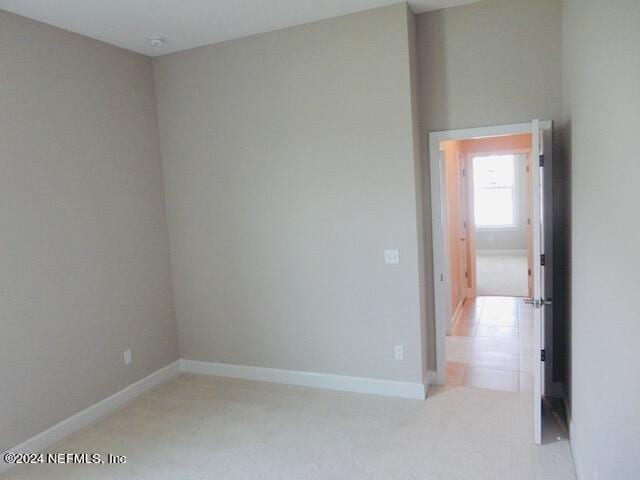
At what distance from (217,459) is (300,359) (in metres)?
1.24

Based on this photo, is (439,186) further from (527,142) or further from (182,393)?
(527,142)

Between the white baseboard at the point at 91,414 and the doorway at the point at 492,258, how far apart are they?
2.48 meters

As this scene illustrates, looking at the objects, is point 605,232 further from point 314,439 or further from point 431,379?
point 431,379

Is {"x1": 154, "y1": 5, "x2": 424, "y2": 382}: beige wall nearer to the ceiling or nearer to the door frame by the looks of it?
the ceiling

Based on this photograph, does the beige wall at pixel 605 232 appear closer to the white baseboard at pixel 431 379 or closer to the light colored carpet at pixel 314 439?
the light colored carpet at pixel 314 439

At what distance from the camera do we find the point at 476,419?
327 cm

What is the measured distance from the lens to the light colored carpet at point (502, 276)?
7309 mm

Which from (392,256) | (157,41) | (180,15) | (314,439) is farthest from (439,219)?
(157,41)

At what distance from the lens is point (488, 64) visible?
3459 mm

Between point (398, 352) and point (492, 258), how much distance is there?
7487 millimetres

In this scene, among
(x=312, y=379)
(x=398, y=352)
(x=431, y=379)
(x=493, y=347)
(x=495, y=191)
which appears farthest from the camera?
(x=495, y=191)

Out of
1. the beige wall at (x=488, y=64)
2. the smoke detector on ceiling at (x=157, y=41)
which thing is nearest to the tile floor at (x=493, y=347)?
the beige wall at (x=488, y=64)

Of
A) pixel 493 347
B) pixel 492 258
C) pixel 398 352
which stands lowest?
pixel 493 347

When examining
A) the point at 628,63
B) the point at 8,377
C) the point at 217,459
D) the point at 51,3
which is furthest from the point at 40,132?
the point at 628,63
